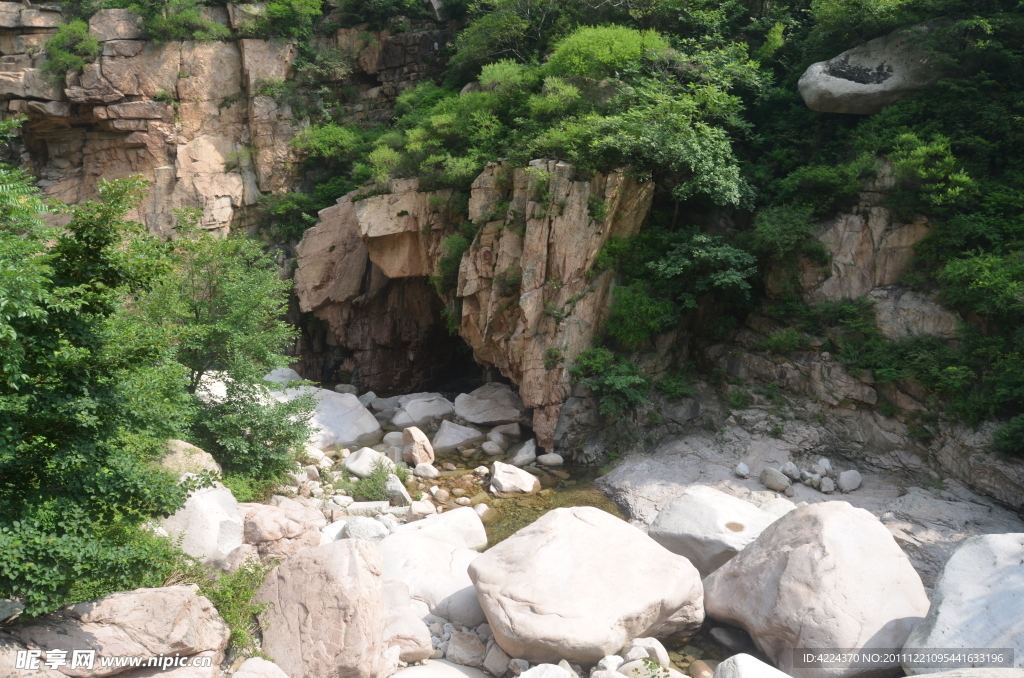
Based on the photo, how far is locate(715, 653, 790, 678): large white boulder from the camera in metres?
6.30

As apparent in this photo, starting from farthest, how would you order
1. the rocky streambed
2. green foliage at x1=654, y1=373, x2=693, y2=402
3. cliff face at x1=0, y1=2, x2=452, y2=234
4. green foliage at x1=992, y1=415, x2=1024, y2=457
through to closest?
cliff face at x1=0, y1=2, x2=452, y2=234 → green foliage at x1=654, y1=373, x2=693, y2=402 → green foliage at x1=992, y1=415, x2=1024, y2=457 → the rocky streambed

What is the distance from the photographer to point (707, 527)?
30.2ft

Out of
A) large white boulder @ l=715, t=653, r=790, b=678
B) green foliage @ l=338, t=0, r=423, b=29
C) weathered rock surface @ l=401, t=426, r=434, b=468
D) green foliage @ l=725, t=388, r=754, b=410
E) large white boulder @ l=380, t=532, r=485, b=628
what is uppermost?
green foliage @ l=338, t=0, r=423, b=29

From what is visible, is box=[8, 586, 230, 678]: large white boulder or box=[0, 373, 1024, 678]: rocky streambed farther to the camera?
box=[0, 373, 1024, 678]: rocky streambed

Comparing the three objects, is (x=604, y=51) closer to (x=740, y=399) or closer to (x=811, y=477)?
(x=740, y=399)

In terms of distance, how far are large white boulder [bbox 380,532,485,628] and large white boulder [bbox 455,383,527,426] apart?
22.5 ft

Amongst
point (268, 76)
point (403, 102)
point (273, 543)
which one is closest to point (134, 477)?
point (273, 543)

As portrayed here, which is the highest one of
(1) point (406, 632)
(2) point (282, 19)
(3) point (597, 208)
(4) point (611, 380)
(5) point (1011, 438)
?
(2) point (282, 19)

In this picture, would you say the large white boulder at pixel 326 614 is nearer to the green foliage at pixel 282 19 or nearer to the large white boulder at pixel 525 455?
the large white boulder at pixel 525 455

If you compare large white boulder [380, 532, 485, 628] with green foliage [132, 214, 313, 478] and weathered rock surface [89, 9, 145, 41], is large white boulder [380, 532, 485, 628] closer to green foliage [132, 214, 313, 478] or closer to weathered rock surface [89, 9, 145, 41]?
green foliage [132, 214, 313, 478]

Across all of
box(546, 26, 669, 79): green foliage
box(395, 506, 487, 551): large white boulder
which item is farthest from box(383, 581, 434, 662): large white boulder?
box(546, 26, 669, 79): green foliage

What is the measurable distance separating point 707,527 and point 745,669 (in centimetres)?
298

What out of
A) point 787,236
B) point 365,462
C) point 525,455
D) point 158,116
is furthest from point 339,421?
point 158,116

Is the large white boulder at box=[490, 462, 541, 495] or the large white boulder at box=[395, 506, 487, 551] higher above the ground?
the large white boulder at box=[395, 506, 487, 551]
